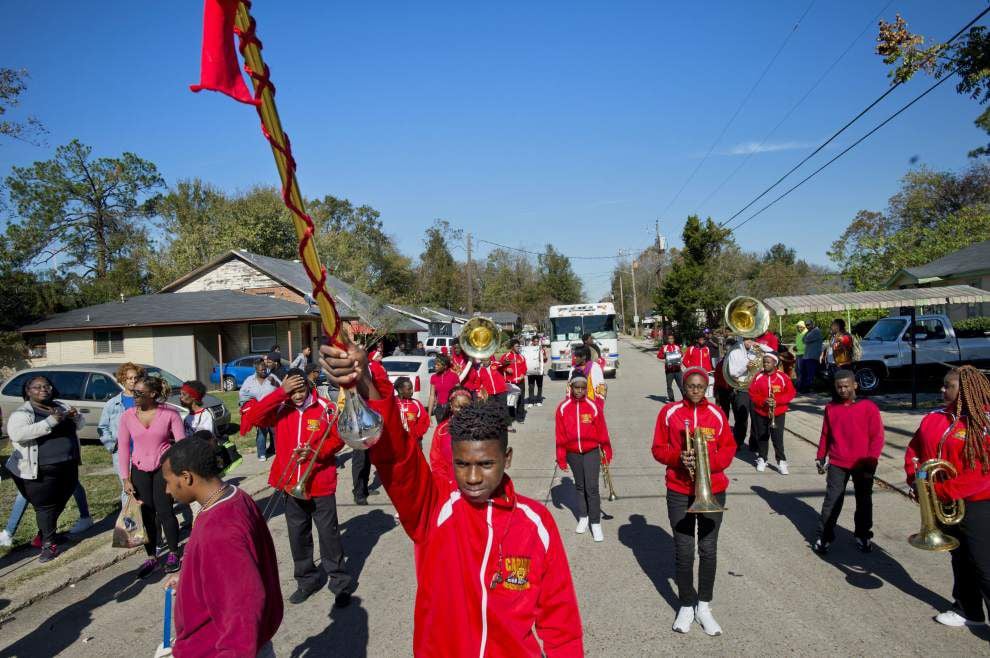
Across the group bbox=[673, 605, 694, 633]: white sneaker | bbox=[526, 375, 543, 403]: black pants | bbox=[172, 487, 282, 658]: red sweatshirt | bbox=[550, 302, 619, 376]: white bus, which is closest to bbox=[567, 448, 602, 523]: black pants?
bbox=[673, 605, 694, 633]: white sneaker

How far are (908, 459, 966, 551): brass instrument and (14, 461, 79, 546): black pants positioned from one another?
7.49 m

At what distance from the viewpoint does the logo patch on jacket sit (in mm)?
2180

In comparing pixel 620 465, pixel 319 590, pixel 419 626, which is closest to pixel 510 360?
pixel 620 465

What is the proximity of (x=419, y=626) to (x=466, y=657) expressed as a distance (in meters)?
0.19

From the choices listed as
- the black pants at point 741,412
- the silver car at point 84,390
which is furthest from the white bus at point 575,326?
the silver car at point 84,390

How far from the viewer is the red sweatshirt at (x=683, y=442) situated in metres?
4.55

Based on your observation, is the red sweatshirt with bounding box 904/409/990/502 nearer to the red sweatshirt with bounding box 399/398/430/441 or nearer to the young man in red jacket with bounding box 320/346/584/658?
the young man in red jacket with bounding box 320/346/584/658

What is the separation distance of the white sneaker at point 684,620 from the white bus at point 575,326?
18.9 metres

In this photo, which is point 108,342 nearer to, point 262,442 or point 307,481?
point 262,442

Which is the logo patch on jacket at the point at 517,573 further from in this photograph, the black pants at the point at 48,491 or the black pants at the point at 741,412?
the black pants at the point at 741,412

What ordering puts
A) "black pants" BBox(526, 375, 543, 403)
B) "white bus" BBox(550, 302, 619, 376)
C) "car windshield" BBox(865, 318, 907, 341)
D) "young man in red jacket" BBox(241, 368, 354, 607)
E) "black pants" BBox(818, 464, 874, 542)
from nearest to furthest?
1. "young man in red jacket" BBox(241, 368, 354, 607)
2. "black pants" BBox(818, 464, 874, 542)
3. "car windshield" BBox(865, 318, 907, 341)
4. "black pants" BBox(526, 375, 543, 403)
5. "white bus" BBox(550, 302, 619, 376)

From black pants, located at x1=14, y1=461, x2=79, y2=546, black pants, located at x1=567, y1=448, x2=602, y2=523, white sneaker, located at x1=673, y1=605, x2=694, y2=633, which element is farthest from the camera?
black pants, located at x1=567, y1=448, x2=602, y2=523

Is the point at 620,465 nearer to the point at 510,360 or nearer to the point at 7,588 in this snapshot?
the point at 510,360

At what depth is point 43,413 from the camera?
20.1 ft
